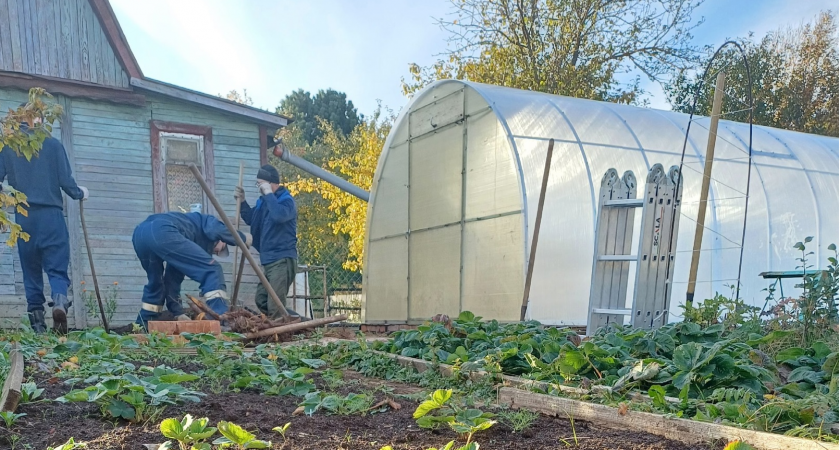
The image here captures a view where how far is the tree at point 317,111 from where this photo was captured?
88.6ft

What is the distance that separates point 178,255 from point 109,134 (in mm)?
2531

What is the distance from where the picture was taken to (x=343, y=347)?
4449 millimetres

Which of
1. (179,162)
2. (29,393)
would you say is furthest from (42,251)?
(29,393)

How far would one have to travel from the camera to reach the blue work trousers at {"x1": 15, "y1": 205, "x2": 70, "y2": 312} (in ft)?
21.1

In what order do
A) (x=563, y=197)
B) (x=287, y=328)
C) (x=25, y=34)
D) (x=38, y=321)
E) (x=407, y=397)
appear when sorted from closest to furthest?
(x=407, y=397) < (x=287, y=328) < (x=38, y=321) < (x=563, y=197) < (x=25, y=34)

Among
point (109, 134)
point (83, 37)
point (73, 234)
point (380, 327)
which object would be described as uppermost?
point (83, 37)

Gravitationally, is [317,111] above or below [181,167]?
above

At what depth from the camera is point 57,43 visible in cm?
805

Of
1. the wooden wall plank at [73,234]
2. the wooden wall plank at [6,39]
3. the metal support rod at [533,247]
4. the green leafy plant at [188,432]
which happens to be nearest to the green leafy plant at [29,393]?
the green leafy plant at [188,432]

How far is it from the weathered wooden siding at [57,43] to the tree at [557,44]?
4.56 m

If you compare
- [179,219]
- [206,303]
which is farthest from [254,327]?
[179,219]

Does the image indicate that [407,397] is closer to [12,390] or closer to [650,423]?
[650,423]

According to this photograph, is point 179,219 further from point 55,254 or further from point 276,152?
point 276,152

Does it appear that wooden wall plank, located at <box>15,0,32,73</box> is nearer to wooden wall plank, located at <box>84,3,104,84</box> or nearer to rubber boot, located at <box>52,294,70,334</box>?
wooden wall plank, located at <box>84,3,104,84</box>
